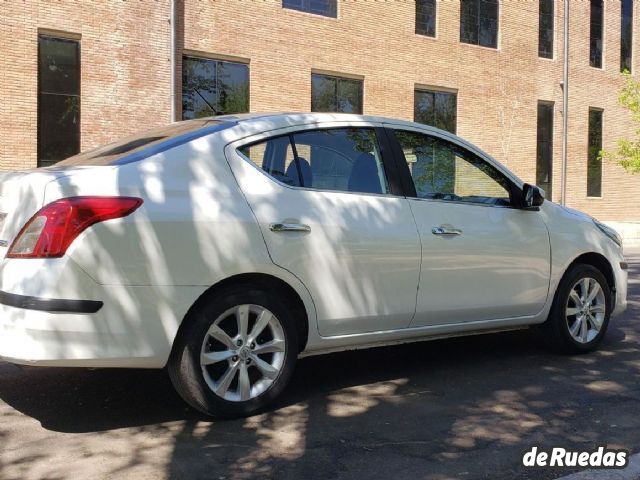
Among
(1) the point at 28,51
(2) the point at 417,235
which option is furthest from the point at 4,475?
(1) the point at 28,51

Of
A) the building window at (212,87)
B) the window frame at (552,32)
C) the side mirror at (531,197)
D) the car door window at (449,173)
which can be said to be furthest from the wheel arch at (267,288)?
the window frame at (552,32)

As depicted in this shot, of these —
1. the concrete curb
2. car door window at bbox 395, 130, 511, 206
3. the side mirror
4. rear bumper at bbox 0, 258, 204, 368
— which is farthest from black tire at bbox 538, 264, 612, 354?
rear bumper at bbox 0, 258, 204, 368

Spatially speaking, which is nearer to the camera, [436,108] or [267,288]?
[267,288]

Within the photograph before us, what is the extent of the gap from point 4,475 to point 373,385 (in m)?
2.38

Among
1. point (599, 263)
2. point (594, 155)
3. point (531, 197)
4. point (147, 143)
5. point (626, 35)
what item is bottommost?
point (599, 263)

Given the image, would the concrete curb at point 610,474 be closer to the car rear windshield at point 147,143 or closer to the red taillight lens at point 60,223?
the red taillight lens at point 60,223

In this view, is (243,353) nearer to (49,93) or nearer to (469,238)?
(469,238)

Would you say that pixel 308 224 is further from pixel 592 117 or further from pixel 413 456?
pixel 592 117

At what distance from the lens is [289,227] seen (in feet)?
13.0

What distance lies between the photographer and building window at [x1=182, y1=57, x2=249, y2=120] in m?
18.3

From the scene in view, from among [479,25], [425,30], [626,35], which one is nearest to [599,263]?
[425,30]

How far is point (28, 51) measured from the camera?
631 inches

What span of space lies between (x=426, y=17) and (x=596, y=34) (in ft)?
29.6

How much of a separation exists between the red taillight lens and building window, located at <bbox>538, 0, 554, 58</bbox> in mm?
24898
